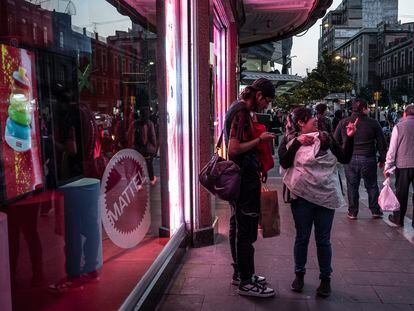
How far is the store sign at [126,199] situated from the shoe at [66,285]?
417mm

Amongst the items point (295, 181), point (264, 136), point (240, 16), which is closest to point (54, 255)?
point (264, 136)

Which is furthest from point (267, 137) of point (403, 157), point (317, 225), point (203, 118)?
point (403, 157)

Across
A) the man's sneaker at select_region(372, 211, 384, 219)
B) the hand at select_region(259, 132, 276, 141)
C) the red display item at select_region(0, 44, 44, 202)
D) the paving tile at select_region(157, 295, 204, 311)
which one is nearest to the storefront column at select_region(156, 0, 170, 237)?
the paving tile at select_region(157, 295, 204, 311)

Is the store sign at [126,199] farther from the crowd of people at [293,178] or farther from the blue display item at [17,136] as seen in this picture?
the blue display item at [17,136]

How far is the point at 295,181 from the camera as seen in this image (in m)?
4.01

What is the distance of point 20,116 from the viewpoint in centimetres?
219

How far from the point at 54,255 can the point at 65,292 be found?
0.84 ft

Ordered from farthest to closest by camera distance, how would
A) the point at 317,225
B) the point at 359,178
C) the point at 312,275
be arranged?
the point at 359,178 < the point at 312,275 < the point at 317,225

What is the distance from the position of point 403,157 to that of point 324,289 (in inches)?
125

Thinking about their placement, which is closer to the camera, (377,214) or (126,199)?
(126,199)

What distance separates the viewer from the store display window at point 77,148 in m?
2.23

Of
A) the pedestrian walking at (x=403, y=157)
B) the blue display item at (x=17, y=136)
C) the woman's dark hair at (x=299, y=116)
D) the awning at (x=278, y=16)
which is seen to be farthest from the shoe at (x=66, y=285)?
the awning at (x=278, y=16)

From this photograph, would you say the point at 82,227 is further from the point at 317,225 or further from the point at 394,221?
the point at 394,221

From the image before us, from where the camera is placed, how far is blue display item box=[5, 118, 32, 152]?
2098 millimetres
